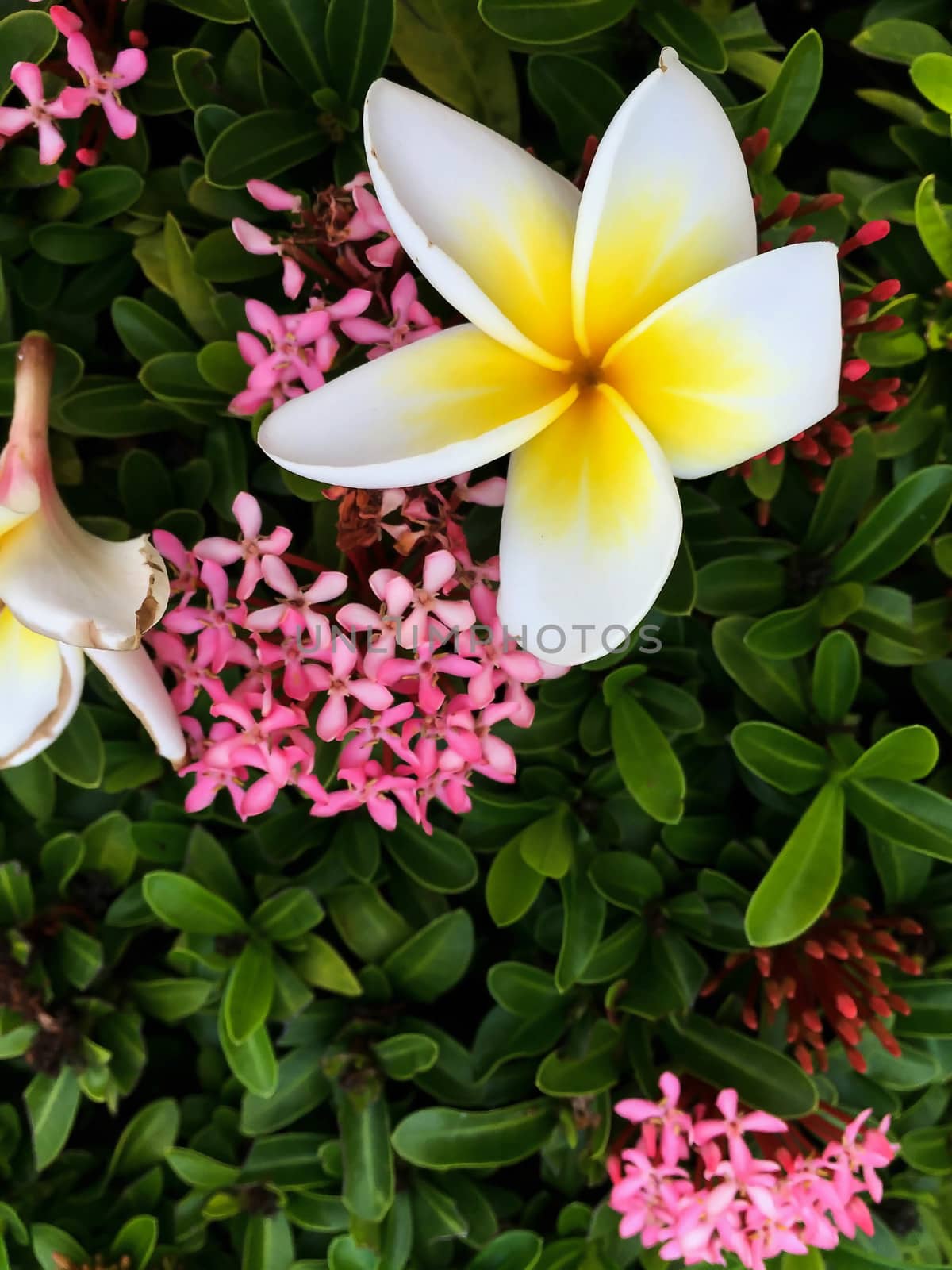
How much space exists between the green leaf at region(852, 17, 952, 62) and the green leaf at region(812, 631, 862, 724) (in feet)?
1.76

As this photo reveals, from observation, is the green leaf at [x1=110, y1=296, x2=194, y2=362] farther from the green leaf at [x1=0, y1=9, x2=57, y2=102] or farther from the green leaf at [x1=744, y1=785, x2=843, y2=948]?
the green leaf at [x1=744, y1=785, x2=843, y2=948]

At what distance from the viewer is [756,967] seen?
105 cm

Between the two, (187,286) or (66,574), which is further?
(187,286)

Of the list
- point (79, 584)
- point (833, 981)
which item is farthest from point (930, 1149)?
point (79, 584)

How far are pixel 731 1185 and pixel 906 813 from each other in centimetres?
38

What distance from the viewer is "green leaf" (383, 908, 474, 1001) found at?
100 centimetres

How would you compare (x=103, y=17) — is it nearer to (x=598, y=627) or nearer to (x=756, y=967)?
(x=598, y=627)

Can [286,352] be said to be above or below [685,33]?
below

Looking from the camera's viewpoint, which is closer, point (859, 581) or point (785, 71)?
point (785, 71)

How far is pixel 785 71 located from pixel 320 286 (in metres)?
0.46

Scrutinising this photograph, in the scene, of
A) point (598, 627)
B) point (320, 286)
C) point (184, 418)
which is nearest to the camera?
point (598, 627)

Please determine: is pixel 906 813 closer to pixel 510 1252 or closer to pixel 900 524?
pixel 900 524

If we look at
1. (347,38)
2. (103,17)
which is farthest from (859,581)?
(103,17)

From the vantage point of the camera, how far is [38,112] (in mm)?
773
